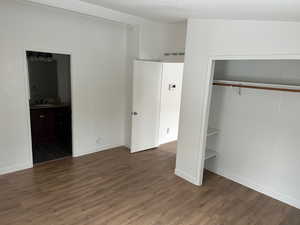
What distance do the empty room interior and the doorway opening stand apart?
0.23 ft

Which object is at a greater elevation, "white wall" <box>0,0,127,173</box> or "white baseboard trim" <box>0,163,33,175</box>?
"white wall" <box>0,0,127,173</box>

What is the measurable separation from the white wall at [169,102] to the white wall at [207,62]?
1558 mm

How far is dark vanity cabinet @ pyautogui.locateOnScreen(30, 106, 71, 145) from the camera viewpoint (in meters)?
4.64

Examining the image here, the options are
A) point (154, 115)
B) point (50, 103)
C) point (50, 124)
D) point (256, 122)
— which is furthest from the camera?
point (50, 103)

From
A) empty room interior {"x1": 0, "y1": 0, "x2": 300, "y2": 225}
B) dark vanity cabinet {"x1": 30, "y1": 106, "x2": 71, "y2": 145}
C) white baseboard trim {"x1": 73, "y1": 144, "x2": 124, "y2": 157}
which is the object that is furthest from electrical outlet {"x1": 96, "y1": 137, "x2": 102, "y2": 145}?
dark vanity cabinet {"x1": 30, "y1": 106, "x2": 71, "y2": 145}

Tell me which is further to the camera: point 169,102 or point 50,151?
point 169,102

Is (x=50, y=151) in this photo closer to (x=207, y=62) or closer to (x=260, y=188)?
(x=207, y=62)

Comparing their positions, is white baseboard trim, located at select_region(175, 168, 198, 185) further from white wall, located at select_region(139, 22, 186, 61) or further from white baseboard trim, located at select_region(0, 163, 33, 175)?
white baseboard trim, located at select_region(0, 163, 33, 175)

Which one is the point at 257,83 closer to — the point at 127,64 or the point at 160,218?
the point at 160,218

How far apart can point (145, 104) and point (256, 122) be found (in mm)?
2156

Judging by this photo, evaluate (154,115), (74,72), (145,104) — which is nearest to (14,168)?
(74,72)

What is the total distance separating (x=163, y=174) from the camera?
11.8ft

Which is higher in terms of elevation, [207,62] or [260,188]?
[207,62]

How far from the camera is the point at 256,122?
3.12 meters
